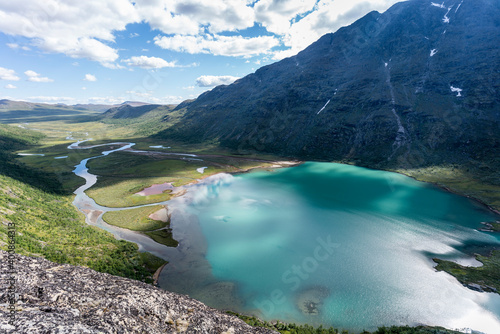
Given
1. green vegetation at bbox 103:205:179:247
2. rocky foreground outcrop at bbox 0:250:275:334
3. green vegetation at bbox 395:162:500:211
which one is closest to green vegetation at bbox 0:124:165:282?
green vegetation at bbox 103:205:179:247

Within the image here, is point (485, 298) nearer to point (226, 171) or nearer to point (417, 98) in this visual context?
point (226, 171)

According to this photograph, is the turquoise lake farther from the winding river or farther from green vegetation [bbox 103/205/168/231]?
green vegetation [bbox 103/205/168/231]

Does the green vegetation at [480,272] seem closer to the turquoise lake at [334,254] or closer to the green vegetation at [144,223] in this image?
the turquoise lake at [334,254]

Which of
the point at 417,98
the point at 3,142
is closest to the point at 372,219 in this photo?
the point at 417,98

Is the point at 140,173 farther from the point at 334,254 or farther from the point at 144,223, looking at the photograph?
the point at 334,254

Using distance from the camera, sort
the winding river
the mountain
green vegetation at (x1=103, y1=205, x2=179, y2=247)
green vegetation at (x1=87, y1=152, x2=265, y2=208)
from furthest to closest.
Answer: the mountain < green vegetation at (x1=87, y1=152, x2=265, y2=208) < green vegetation at (x1=103, y1=205, x2=179, y2=247) < the winding river
